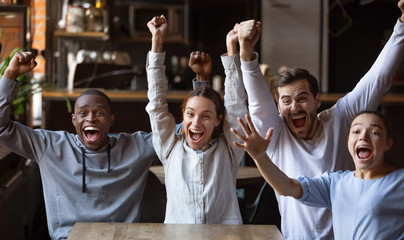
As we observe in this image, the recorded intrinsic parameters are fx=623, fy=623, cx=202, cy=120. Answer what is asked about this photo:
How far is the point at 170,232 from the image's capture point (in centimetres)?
196

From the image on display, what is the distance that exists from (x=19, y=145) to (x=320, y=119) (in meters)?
1.16

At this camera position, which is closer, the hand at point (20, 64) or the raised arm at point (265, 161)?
the raised arm at point (265, 161)

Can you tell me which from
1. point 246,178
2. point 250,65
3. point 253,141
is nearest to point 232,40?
point 250,65

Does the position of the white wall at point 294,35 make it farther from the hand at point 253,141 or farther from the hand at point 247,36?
the hand at point 253,141

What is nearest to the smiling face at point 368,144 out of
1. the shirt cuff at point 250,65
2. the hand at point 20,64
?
the shirt cuff at point 250,65

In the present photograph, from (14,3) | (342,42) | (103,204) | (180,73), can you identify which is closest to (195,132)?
(103,204)

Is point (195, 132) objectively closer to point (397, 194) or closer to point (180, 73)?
point (397, 194)

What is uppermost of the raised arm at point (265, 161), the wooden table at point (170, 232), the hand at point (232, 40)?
the hand at point (232, 40)

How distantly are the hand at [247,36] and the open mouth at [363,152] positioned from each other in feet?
1.62

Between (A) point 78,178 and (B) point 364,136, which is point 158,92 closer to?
(A) point 78,178

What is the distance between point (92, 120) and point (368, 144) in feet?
3.40

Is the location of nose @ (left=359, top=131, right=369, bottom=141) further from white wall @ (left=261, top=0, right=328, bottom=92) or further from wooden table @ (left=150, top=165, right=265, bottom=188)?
white wall @ (left=261, top=0, right=328, bottom=92)

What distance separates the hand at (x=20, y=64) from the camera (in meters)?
2.31

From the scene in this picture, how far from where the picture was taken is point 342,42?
292 inches
